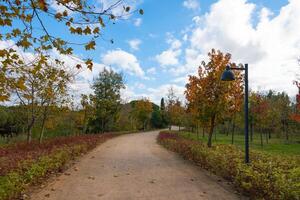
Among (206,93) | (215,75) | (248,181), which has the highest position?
(215,75)

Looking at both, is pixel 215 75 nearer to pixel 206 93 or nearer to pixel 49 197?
pixel 206 93

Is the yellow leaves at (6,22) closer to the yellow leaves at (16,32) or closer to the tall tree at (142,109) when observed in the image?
the yellow leaves at (16,32)

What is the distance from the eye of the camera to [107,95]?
121 ft

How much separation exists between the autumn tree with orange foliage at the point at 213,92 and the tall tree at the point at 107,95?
66.7 feet

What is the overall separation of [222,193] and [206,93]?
9.49m

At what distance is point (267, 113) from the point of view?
28781mm

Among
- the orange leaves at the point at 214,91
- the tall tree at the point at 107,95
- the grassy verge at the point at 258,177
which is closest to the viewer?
the grassy verge at the point at 258,177

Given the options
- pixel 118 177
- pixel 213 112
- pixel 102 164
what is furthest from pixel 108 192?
pixel 213 112

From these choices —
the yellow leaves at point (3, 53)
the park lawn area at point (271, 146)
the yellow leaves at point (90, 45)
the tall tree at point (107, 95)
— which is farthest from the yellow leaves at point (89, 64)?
the tall tree at point (107, 95)

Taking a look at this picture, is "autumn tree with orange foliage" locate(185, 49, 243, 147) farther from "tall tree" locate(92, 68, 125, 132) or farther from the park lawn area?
"tall tree" locate(92, 68, 125, 132)

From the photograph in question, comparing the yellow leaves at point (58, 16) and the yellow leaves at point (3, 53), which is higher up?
the yellow leaves at point (58, 16)

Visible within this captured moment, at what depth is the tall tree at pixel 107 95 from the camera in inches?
1398

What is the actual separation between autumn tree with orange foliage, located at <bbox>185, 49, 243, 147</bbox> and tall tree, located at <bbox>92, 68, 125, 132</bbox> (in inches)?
801

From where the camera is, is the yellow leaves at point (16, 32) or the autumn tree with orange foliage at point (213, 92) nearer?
the yellow leaves at point (16, 32)
